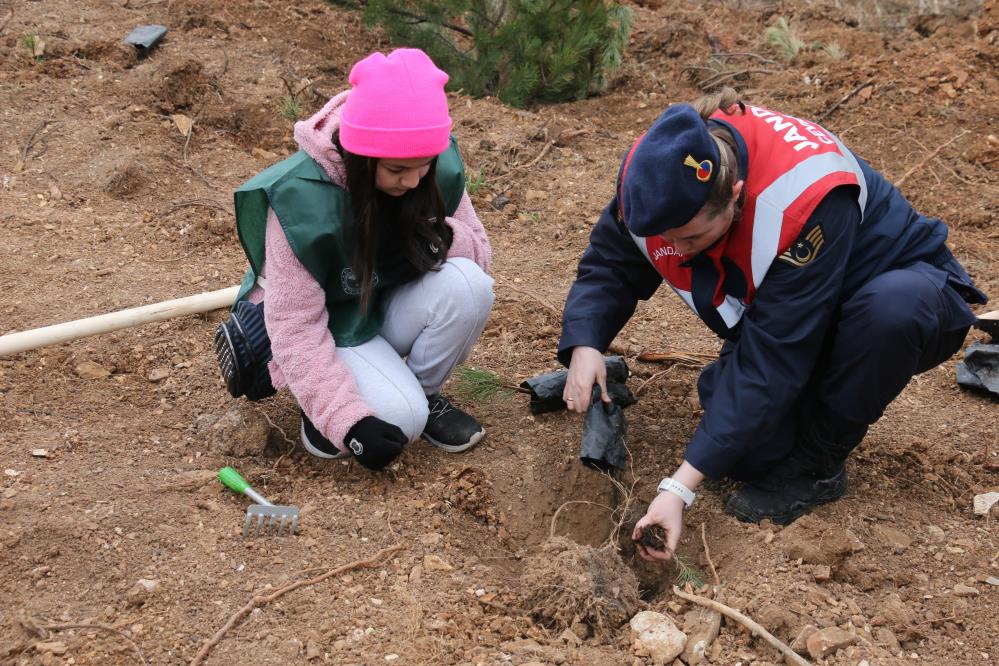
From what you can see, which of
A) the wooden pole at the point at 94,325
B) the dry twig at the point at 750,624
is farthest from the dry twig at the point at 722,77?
the dry twig at the point at 750,624

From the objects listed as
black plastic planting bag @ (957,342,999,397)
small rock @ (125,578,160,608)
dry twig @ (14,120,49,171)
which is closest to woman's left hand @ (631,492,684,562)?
small rock @ (125,578,160,608)

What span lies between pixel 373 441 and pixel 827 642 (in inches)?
43.2

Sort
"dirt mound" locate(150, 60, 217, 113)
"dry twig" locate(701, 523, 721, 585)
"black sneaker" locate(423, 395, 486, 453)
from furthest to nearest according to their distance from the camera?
"dirt mound" locate(150, 60, 217, 113), "black sneaker" locate(423, 395, 486, 453), "dry twig" locate(701, 523, 721, 585)

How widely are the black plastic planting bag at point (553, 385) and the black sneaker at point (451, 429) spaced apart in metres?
0.19

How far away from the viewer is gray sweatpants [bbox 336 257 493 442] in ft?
8.28

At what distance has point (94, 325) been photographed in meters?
2.71

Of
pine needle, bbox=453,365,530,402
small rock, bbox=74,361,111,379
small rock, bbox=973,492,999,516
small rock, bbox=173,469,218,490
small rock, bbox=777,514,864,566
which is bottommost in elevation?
small rock, bbox=74,361,111,379

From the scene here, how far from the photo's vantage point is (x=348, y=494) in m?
2.50

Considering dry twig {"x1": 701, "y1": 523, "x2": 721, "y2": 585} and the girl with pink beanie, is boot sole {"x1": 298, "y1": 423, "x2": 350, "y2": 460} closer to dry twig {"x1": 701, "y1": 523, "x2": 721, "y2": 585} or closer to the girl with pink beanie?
the girl with pink beanie

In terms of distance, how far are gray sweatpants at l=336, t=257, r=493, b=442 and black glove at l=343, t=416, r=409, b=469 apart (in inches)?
3.6

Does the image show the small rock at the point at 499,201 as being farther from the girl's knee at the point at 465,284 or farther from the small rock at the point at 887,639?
the small rock at the point at 887,639

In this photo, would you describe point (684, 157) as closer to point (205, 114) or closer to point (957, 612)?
point (957, 612)

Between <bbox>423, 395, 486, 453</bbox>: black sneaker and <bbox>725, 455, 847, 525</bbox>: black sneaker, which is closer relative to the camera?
<bbox>725, 455, 847, 525</bbox>: black sneaker

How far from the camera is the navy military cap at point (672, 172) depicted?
6.17ft
